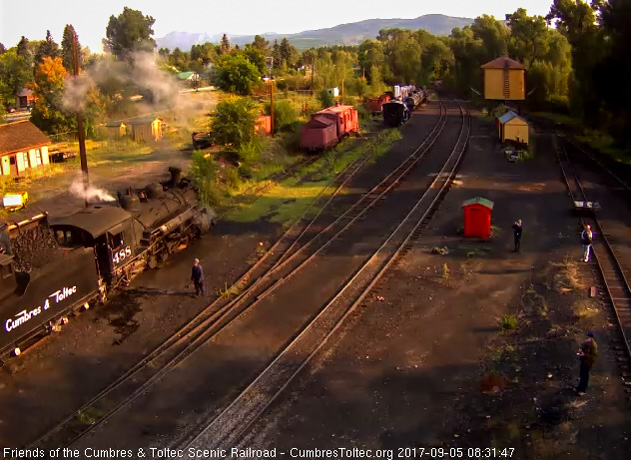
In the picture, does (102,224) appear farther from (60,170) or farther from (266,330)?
(60,170)

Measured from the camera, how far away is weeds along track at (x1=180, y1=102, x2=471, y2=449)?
10352 mm

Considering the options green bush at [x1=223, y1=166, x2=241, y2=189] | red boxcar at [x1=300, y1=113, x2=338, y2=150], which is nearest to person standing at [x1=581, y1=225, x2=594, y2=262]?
green bush at [x1=223, y1=166, x2=241, y2=189]

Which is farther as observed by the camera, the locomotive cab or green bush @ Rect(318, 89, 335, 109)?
green bush @ Rect(318, 89, 335, 109)

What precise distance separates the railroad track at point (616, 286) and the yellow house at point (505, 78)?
3830 centimetres

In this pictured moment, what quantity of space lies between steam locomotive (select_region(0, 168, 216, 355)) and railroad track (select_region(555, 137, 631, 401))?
1185cm

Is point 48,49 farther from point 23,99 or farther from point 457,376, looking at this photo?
point 457,376

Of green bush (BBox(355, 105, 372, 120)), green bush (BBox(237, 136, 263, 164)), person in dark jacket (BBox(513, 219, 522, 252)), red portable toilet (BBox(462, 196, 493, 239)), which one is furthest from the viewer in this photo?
green bush (BBox(355, 105, 372, 120))

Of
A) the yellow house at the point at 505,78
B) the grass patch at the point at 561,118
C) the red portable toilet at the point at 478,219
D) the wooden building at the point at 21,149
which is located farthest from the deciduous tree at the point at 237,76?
the red portable toilet at the point at 478,219

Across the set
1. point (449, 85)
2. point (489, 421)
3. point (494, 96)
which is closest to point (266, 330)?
point (489, 421)

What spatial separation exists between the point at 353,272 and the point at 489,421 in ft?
26.3

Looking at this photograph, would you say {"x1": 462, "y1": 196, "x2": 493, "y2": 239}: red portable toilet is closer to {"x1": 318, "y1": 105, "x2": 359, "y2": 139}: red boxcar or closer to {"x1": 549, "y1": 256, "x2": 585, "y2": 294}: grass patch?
{"x1": 549, "y1": 256, "x2": 585, "y2": 294}: grass patch

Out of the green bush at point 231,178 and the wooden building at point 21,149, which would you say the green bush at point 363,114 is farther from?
the green bush at point 231,178

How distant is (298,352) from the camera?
13227 mm

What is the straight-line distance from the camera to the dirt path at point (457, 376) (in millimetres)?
10141
